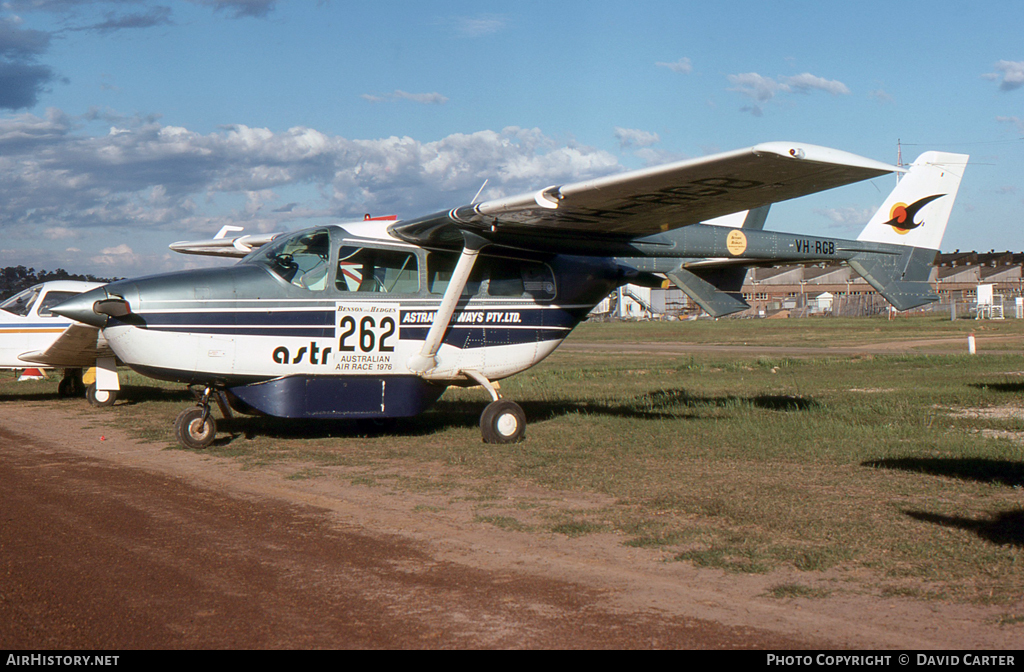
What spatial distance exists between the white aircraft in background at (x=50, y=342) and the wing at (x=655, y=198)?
8.57 meters

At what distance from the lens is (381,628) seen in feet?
13.1

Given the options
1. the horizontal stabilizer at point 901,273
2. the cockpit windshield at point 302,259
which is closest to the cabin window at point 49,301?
the cockpit windshield at point 302,259

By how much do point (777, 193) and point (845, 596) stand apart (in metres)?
4.94

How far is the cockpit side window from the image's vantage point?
54.4 ft

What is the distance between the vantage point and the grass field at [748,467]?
5199 mm

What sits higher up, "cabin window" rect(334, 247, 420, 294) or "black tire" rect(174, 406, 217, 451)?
"cabin window" rect(334, 247, 420, 294)

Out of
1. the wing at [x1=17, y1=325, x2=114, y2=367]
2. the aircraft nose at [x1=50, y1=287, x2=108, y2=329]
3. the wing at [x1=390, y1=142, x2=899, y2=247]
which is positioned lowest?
the wing at [x1=17, y1=325, x2=114, y2=367]

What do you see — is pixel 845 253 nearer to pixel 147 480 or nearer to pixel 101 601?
pixel 147 480

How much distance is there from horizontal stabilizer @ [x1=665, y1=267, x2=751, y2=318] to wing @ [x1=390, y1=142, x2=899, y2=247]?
1.63 metres

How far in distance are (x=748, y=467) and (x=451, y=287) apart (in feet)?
13.6

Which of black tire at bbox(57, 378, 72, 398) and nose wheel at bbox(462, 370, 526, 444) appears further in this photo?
black tire at bbox(57, 378, 72, 398)

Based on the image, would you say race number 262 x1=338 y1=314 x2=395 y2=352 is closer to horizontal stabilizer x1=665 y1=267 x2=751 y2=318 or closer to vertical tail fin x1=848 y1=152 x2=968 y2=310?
horizontal stabilizer x1=665 y1=267 x2=751 y2=318

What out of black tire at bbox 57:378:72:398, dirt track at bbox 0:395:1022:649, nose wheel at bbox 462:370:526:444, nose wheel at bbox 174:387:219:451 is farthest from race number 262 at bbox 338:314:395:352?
black tire at bbox 57:378:72:398

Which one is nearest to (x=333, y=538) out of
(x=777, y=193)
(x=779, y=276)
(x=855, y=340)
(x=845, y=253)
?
(x=777, y=193)
